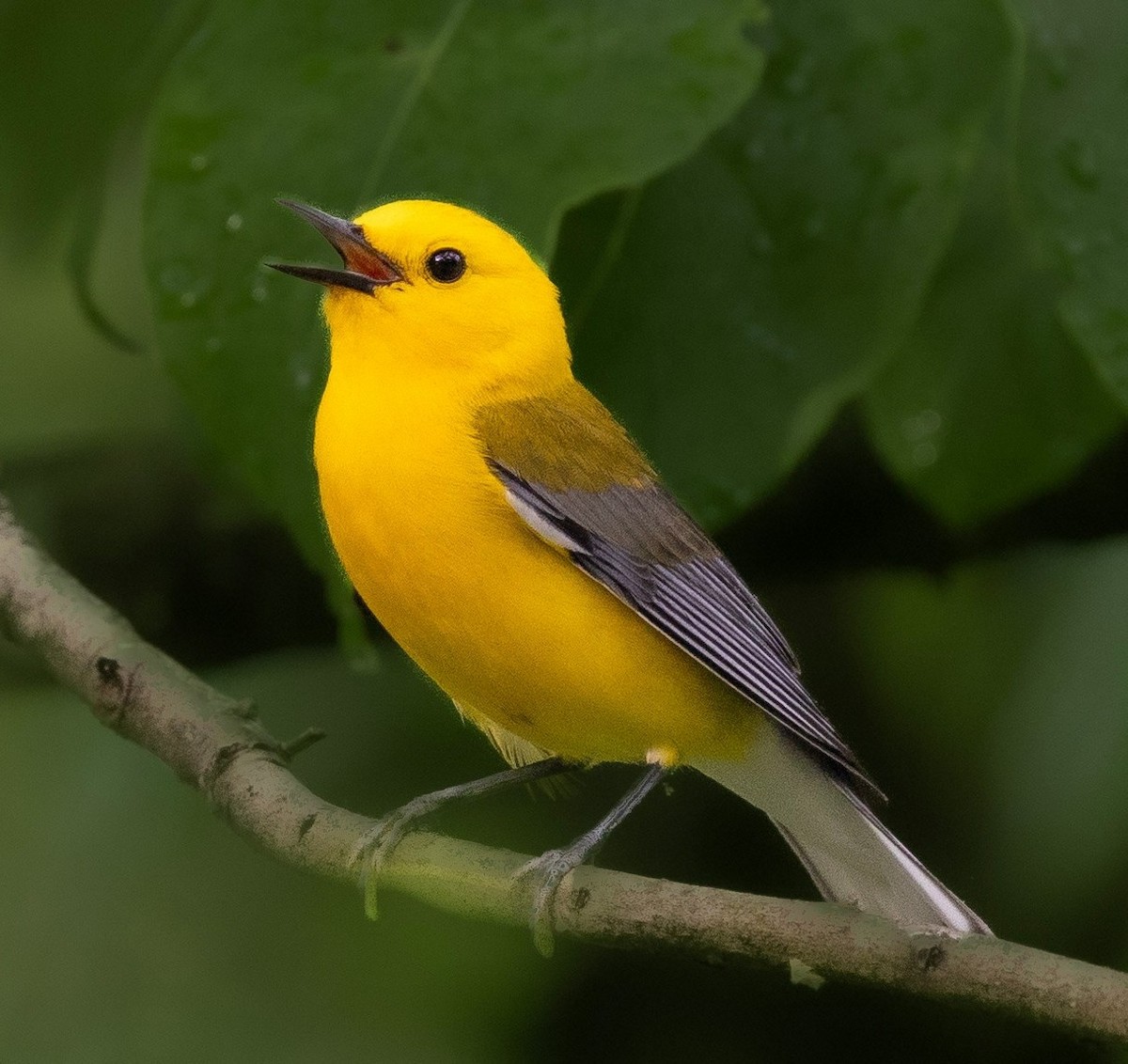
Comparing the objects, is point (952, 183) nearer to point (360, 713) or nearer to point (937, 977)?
point (937, 977)

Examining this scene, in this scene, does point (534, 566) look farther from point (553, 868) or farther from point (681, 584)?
point (553, 868)

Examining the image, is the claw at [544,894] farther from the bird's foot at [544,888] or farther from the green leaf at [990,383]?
the green leaf at [990,383]

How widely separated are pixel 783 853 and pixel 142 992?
117 centimetres

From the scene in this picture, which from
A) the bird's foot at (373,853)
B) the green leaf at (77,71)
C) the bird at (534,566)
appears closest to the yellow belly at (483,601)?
the bird at (534,566)

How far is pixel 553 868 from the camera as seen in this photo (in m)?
1.90

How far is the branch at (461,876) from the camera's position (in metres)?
1.51

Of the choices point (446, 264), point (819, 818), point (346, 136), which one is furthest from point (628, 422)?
point (819, 818)

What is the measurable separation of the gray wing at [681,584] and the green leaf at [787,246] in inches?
4.7

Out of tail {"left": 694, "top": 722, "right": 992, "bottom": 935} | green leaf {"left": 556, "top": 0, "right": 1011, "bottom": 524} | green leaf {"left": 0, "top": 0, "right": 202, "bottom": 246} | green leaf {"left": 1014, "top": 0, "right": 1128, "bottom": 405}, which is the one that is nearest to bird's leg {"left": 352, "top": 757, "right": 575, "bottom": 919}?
tail {"left": 694, "top": 722, "right": 992, "bottom": 935}

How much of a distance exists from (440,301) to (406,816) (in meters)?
0.72

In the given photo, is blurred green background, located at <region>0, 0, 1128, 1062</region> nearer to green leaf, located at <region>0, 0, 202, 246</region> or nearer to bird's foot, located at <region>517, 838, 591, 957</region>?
green leaf, located at <region>0, 0, 202, 246</region>

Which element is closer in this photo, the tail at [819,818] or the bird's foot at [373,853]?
the bird's foot at [373,853]

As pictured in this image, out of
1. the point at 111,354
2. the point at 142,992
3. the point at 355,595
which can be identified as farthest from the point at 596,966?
the point at 111,354

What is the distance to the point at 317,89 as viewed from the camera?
2.20m
